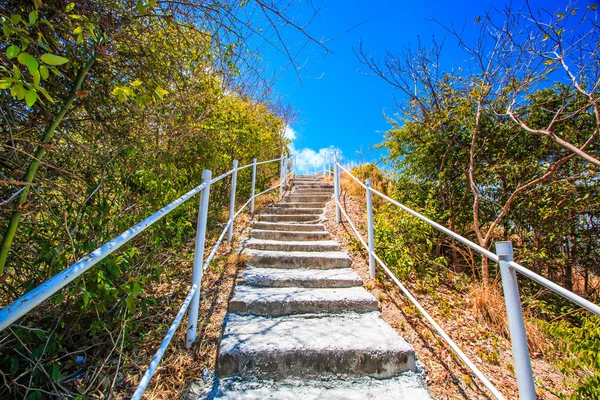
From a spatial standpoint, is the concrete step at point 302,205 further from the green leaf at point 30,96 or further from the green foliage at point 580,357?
the green leaf at point 30,96

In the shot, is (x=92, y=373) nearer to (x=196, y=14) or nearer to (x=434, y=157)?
(x=196, y=14)

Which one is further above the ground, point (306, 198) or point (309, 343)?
point (306, 198)

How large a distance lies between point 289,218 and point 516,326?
367 centimetres

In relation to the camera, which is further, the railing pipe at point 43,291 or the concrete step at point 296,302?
the concrete step at point 296,302

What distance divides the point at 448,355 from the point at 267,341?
3.92ft

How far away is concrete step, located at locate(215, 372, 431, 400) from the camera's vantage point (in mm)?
1490

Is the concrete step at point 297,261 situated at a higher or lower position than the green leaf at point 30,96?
lower

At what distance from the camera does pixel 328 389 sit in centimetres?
156

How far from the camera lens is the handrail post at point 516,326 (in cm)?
103

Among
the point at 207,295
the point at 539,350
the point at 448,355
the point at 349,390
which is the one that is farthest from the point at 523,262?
the point at 207,295

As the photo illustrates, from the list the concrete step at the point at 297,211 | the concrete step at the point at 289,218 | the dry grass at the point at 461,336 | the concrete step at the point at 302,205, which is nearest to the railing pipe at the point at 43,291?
the dry grass at the point at 461,336

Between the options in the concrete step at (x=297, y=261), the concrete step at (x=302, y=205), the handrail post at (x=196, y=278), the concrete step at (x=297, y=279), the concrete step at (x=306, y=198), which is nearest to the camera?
the handrail post at (x=196, y=278)

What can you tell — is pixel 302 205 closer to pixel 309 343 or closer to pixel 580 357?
pixel 309 343

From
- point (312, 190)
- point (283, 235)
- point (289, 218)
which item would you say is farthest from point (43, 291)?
point (312, 190)
